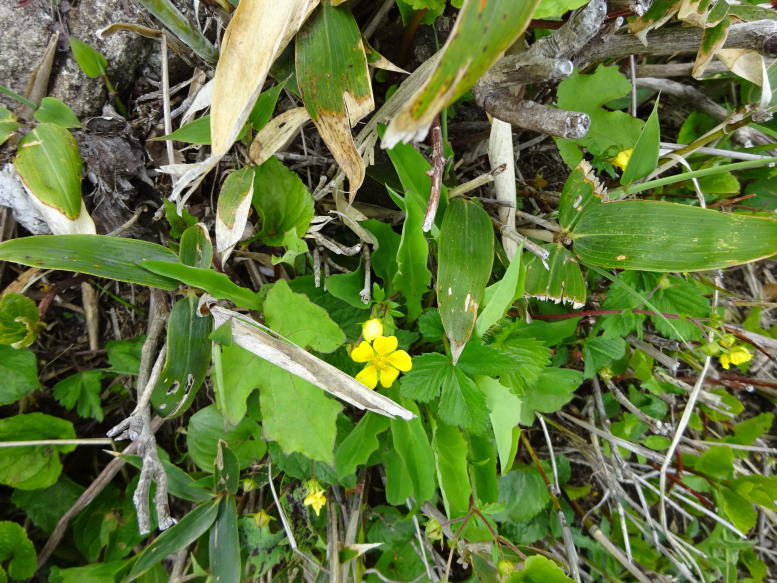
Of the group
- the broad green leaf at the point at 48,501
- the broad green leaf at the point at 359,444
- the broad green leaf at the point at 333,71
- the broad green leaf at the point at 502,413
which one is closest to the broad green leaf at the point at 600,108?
the broad green leaf at the point at 333,71

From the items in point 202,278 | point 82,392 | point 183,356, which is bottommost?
point 82,392

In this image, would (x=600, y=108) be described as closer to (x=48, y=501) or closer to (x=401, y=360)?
(x=401, y=360)

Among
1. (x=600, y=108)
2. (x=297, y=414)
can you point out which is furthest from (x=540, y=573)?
(x=600, y=108)

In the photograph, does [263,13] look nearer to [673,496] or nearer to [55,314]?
[55,314]

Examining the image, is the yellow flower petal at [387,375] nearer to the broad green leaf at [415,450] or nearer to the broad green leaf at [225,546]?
the broad green leaf at [415,450]

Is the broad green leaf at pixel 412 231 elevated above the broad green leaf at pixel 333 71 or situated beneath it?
situated beneath

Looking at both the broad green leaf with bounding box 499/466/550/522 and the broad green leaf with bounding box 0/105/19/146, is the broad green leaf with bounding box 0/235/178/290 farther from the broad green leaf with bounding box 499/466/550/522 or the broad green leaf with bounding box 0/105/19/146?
the broad green leaf with bounding box 499/466/550/522
